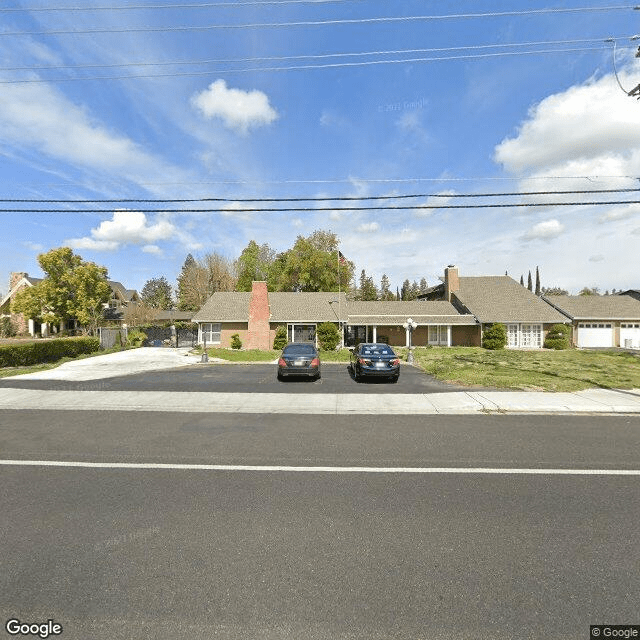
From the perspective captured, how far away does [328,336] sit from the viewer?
2964 cm

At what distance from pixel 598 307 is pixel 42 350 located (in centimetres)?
4553

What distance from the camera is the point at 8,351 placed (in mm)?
19625

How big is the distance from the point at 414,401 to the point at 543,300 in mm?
33004

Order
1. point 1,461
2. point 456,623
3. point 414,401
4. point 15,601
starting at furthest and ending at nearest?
point 414,401, point 1,461, point 15,601, point 456,623

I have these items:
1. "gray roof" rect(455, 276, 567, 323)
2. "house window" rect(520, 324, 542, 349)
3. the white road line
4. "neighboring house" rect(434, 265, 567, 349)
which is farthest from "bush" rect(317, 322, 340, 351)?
the white road line

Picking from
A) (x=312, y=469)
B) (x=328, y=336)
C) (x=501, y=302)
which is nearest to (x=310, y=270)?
(x=328, y=336)

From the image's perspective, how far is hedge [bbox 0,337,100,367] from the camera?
1981 centimetres

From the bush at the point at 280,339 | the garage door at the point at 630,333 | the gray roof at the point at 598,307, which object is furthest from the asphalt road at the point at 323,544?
the garage door at the point at 630,333

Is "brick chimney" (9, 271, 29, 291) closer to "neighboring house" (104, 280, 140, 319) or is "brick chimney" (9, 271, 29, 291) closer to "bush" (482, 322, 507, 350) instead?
"neighboring house" (104, 280, 140, 319)

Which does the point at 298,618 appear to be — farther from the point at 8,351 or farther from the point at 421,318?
the point at 421,318

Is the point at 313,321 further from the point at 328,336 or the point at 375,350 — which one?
the point at 375,350

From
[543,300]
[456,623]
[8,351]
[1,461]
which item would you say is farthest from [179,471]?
[543,300]

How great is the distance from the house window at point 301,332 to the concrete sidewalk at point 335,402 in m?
20.3

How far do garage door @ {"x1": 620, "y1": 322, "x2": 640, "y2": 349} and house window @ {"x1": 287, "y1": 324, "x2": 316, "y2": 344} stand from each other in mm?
28501
